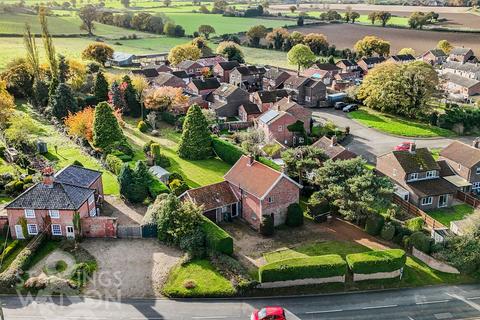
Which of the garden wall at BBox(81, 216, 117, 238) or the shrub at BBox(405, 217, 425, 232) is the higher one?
the garden wall at BBox(81, 216, 117, 238)

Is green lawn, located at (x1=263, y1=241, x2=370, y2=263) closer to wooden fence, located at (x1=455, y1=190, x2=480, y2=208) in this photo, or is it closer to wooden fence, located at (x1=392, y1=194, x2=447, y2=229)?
wooden fence, located at (x1=392, y1=194, x2=447, y2=229)

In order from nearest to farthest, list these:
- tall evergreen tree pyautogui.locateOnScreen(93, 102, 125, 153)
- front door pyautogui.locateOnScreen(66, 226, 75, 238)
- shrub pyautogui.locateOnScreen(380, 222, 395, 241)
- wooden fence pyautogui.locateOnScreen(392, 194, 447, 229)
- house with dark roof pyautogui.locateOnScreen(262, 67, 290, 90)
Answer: front door pyautogui.locateOnScreen(66, 226, 75, 238)
shrub pyautogui.locateOnScreen(380, 222, 395, 241)
wooden fence pyautogui.locateOnScreen(392, 194, 447, 229)
tall evergreen tree pyautogui.locateOnScreen(93, 102, 125, 153)
house with dark roof pyautogui.locateOnScreen(262, 67, 290, 90)

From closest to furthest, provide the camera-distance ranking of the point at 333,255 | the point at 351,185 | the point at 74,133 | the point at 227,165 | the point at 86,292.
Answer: the point at 86,292 < the point at 333,255 < the point at 351,185 < the point at 227,165 < the point at 74,133

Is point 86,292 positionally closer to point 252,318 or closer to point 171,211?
point 171,211

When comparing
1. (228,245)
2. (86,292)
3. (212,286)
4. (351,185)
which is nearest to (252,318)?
(212,286)

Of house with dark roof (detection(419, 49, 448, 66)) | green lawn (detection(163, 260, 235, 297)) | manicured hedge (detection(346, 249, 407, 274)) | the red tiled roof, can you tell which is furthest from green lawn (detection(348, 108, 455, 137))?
house with dark roof (detection(419, 49, 448, 66))

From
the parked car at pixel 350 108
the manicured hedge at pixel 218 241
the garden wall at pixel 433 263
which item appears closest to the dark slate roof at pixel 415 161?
the garden wall at pixel 433 263

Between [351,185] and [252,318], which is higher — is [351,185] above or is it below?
above
